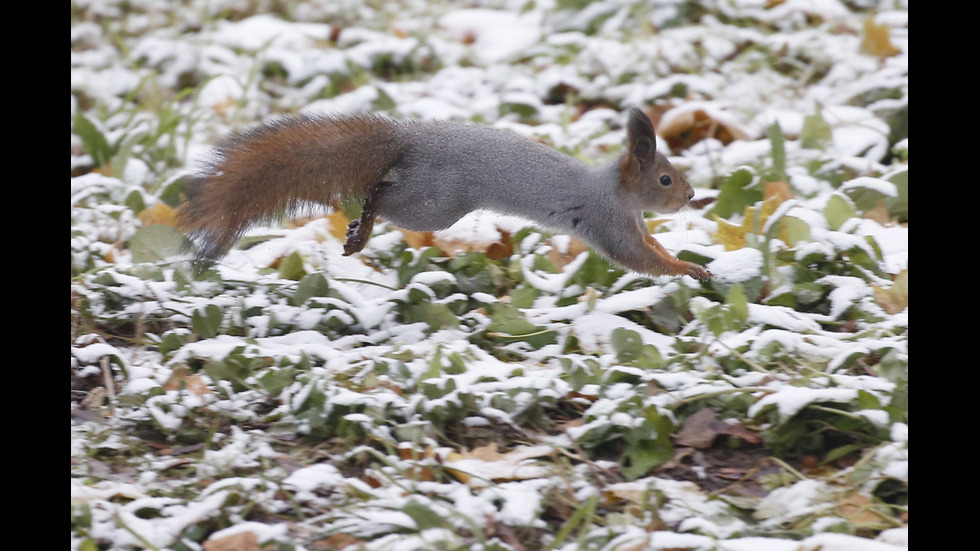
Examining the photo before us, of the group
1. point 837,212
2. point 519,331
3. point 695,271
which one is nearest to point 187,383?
point 519,331

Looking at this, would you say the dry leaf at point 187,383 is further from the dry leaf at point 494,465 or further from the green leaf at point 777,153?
the green leaf at point 777,153

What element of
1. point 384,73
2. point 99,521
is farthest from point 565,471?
point 384,73

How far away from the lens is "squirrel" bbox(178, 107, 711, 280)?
9.61 ft

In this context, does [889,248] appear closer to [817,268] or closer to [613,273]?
[817,268]

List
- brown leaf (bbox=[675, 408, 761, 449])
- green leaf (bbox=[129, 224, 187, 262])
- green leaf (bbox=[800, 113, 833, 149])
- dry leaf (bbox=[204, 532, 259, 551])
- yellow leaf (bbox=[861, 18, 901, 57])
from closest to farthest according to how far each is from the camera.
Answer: dry leaf (bbox=[204, 532, 259, 551]) < brown leaf (bbox=[675, 408, 761, 449]) < green leaf (bbox=[129, 224, 187, 262]) < green leaf (bbox=[800, 113, 833, 149]) < yellow leaf (bbox=[861, 18, 901, 57])

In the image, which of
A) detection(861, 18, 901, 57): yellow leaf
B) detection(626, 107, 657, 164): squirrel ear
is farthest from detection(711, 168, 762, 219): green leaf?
detection(861, 18, 901, 57): yellow leaf

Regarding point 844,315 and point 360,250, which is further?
point 360,250

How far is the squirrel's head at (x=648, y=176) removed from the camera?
10.6 feet

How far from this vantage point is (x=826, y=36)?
5422 millimetres

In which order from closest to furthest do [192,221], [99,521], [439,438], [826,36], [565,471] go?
1. [99,521]
2. [565,471]
3. [439,438]
4. [192,221]
5. [826,36]

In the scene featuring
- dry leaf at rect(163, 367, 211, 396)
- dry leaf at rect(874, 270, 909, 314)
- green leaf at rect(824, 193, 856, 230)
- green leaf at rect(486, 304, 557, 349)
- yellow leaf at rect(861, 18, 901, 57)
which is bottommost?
dry leaf at rect(163, 367, 211, 396)

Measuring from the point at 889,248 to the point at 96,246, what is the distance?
2.59 metres

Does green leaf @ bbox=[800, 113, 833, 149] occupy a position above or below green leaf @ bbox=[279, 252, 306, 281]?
above

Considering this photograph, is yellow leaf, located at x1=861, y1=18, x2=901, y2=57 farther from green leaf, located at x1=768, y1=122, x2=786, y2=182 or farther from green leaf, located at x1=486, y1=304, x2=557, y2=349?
green leaf, located at x1=486, y1=304, x2=557, y2=349
